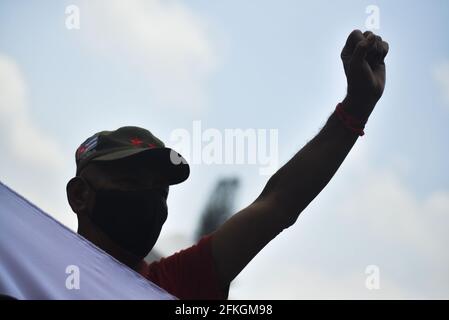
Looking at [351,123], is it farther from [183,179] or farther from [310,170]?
[183,179]

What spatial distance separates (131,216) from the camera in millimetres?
2969

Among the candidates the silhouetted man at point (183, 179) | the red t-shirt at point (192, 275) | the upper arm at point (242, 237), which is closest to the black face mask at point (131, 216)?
the silhouetted man at point (183, 179)

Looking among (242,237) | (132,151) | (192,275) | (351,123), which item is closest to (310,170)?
(351,123)

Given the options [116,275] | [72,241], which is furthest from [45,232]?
[116,275]

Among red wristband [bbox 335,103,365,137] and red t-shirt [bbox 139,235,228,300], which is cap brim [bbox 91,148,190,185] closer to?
red t-shirt [bbox 139,235,228,300]

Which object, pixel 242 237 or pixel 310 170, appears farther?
pixel 310 170

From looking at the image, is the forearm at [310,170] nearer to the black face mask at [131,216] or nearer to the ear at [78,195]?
the black face mask at [131,216]

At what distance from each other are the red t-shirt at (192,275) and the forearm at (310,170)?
0.33m

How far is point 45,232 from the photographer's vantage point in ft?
7.24

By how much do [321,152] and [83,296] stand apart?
121 cm

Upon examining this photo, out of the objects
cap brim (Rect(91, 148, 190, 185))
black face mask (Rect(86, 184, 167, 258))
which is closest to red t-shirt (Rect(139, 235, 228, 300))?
black face mask (Rect(86, 184, 167, 258))

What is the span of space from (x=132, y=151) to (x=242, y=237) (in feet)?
2.14

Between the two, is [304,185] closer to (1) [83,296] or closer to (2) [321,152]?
(2) [321,152]
